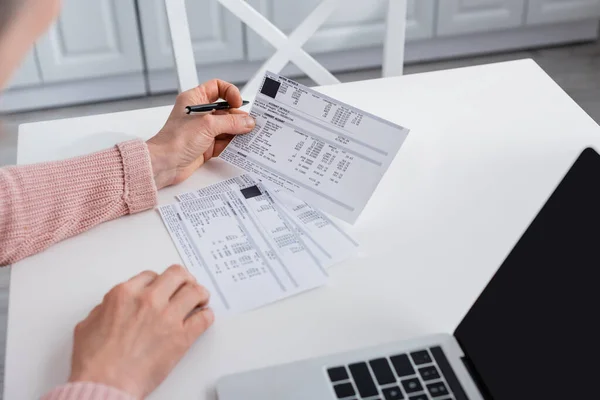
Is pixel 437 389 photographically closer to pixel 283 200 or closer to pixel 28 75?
pixel 283 200

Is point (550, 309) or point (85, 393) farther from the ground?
point (550, 309)

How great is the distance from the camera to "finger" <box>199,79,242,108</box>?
1.10m

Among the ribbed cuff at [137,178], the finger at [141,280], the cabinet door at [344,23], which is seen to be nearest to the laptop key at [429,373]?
the finger at [141,280]

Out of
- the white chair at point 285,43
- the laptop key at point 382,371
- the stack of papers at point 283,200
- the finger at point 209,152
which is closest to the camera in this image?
the laptop key at point 382,371

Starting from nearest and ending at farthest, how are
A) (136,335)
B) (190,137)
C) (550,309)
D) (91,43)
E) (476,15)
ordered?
(550,309), (136,335), (190,137), (91,43), (476,15)

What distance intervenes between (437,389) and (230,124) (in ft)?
1.66

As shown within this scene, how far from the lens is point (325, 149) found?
985 millimetres

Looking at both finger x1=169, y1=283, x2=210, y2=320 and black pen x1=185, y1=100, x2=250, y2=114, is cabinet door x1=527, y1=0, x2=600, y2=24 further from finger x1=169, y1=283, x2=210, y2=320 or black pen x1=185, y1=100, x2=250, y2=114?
finger x1=169, y1=283, x2=210, y2=320

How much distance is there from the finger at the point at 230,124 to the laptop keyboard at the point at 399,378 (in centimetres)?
43

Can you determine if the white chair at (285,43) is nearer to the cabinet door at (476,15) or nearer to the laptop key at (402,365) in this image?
the laptop key at (402,365)

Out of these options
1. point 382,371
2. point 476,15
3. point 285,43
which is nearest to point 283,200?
point 382,371

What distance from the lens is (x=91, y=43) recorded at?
245 cm

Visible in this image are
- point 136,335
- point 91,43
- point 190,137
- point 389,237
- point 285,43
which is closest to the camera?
point 136,335

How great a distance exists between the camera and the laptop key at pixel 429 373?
27.7 inches
